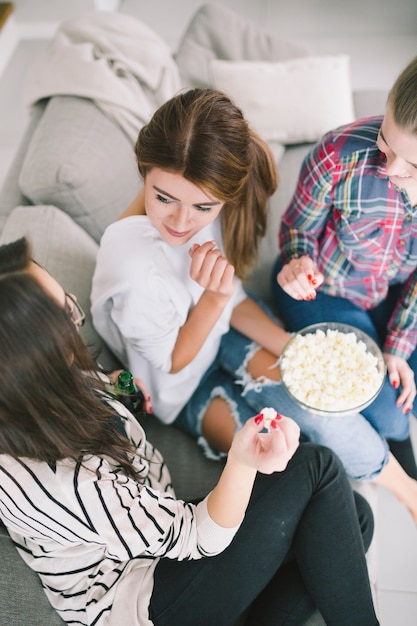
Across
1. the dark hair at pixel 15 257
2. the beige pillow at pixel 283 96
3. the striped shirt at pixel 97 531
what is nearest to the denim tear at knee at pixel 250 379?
the striped shirt at pixel 97 531

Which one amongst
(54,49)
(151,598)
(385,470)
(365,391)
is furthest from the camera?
(54,49)

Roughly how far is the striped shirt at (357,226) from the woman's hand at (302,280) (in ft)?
0.32

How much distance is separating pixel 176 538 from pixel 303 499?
0.33m

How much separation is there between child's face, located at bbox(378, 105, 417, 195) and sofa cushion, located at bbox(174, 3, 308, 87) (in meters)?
1.31

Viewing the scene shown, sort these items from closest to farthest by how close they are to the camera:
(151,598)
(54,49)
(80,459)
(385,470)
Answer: (80,459), (151,598), (385,470), (54,49)

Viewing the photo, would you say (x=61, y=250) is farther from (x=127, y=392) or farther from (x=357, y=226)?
(x=357, y=226)

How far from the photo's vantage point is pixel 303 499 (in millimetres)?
1255

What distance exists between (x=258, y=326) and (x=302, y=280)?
0.77 feet

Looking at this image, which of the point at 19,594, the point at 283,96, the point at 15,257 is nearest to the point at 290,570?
the point at 19,594

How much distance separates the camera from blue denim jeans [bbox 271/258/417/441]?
1617 mm

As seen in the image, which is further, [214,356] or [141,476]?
[214,356]

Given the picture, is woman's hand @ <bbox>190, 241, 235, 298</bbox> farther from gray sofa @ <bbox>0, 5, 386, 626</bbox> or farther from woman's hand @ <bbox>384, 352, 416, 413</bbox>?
woman's hand @ <bbox>384, 352, 416, 413</bbox>

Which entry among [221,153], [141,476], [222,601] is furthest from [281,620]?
[221,153]

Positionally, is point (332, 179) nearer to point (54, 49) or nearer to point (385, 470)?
point (385, 470)
